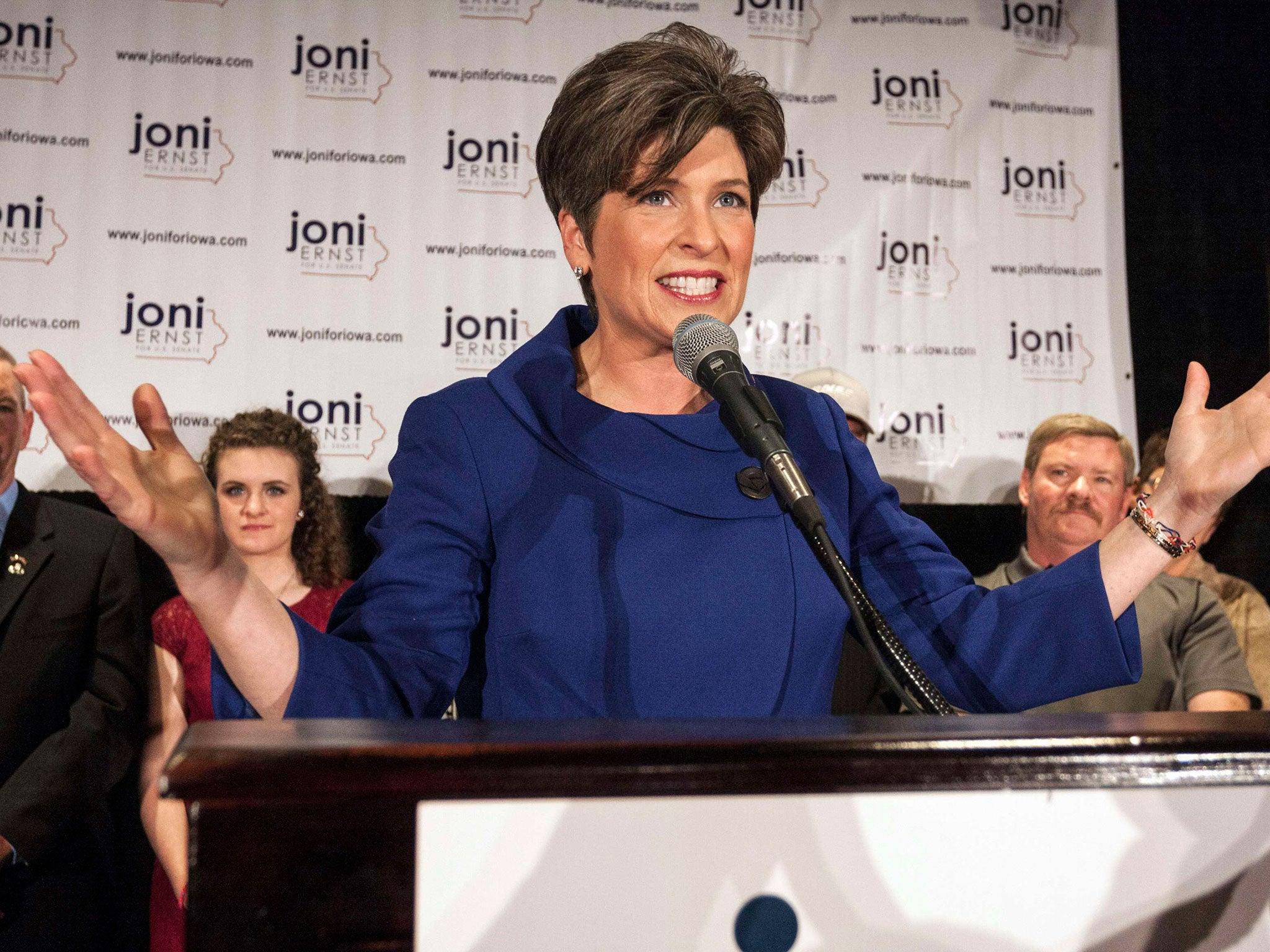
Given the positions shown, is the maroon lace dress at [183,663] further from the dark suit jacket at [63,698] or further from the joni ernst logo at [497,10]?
the joni ernst logo at [497,10]

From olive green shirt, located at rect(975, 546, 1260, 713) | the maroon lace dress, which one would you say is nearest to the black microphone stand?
the maroon lace dress

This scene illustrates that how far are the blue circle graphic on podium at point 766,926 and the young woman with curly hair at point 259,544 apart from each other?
2530 millimetres

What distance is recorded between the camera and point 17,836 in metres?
2.52

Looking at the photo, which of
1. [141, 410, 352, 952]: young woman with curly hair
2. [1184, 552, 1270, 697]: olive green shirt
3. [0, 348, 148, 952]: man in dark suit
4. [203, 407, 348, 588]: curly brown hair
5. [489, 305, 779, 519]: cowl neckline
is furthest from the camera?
[1184, 552, 1270, 697]: olive green shirt

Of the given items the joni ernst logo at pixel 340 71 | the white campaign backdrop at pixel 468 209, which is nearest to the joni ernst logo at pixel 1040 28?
the white campaign backdrop at pixel 468 209

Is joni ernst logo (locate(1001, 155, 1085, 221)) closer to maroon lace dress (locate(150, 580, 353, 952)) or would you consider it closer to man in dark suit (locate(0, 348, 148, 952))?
maroon lace dress (locate(150, 580, 353, 952))

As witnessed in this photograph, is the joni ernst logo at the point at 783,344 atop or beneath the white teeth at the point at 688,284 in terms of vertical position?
atop

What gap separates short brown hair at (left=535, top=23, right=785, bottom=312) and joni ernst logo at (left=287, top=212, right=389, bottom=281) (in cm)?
211

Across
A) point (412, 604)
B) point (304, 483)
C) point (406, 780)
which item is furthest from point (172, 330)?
point (406, 780)

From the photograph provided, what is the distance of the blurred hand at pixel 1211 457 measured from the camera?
1.18m

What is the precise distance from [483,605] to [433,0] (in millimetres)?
2915

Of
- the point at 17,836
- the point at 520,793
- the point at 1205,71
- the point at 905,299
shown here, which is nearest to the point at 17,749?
the point at 17,836

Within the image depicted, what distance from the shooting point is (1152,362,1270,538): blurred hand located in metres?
1.18

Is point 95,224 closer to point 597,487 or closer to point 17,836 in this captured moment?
point 17,836
